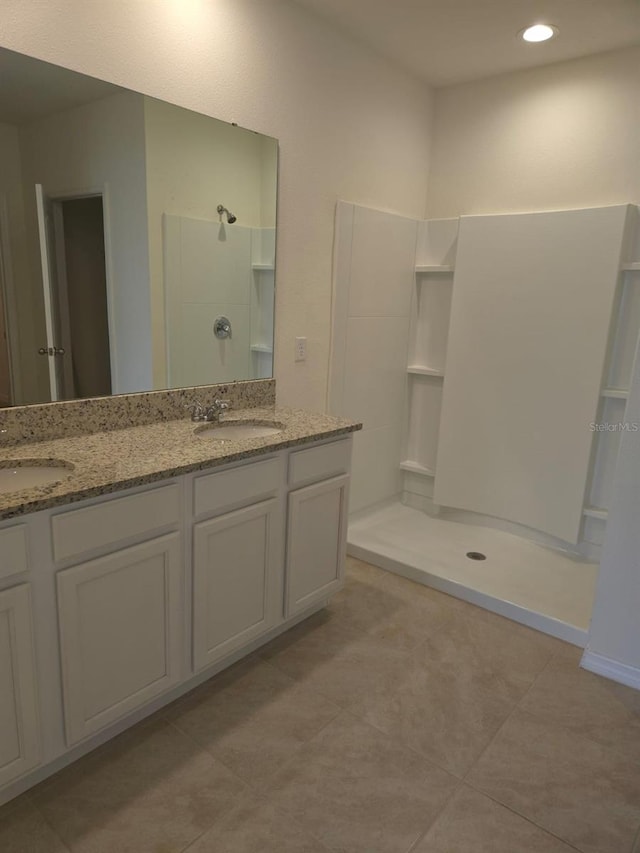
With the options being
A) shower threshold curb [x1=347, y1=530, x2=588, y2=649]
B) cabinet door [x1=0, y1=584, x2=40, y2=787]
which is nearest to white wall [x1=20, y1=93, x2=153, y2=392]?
cabinet door [x1=0, y1=584, x2=40, y2=787]

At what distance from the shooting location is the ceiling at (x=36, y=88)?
164 cm

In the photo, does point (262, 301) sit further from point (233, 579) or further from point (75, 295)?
point (233, 579)

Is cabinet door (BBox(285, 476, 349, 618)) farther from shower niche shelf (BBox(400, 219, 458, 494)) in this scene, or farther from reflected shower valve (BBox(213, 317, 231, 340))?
shower niche shelf (BBox(400, 219, 458, 494))

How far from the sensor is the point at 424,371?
3412 mm

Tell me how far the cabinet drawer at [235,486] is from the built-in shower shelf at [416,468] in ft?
5.74

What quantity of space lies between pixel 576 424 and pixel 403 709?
172 centimetres

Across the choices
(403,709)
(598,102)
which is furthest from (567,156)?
(403,709)

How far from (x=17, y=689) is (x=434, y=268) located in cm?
283

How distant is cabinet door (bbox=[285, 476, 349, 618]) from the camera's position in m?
2.10

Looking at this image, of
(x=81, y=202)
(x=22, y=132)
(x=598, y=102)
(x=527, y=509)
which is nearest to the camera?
(x=22, y=132)

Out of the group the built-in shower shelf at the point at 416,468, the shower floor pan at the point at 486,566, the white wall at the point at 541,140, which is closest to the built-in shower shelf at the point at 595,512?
the shower floor pan at the point at 486,566

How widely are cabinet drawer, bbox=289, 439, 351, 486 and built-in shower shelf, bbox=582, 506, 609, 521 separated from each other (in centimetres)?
147

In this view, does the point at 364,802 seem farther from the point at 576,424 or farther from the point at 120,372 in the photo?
the point at 576,424

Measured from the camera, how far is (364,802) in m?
1.55
